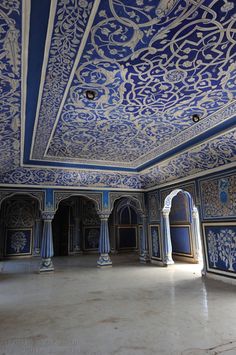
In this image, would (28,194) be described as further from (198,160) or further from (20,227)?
(198,160)

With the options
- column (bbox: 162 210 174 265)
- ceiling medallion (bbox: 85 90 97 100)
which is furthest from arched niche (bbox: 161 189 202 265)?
ceiling medallion (bbox: 85 90 97 100)

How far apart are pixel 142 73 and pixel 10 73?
1133mm

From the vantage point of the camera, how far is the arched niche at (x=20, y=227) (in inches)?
325

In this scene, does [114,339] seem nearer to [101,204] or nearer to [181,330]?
[181,330]

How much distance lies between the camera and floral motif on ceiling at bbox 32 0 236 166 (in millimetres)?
1595

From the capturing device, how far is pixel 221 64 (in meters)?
2.09

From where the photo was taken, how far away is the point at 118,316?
8.71 feet

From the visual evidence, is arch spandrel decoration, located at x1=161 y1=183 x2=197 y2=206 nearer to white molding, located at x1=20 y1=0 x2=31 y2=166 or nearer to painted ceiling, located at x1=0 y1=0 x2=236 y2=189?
painted ceiling, located at x1=0 y1=0 x2=236 y2=189

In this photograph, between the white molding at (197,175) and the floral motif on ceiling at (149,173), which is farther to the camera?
the white molding at (197,175)

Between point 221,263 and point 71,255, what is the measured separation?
19.0 feet

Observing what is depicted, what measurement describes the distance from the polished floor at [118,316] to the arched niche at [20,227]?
396 centimetres

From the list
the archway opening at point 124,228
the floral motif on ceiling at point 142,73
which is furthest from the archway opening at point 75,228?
the floral motif on ceiling at point 142,73

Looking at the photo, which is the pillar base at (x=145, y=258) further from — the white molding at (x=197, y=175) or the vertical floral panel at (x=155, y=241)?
the white molding at (x=197, y=175)

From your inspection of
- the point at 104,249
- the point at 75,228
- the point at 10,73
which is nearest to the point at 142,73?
the point at 10,73
